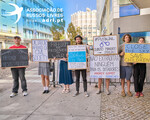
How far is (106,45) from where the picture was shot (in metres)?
4.70

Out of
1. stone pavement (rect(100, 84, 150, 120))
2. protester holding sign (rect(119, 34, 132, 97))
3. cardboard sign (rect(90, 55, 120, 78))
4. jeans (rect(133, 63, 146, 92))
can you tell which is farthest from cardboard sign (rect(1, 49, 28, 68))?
jeans (rect(133, 63, 146, 92))

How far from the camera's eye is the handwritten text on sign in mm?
5168

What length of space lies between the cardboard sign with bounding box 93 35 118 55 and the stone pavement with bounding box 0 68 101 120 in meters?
1.50

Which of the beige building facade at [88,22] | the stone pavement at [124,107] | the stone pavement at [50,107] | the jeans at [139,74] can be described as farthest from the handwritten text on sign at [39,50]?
the beige building facade at [88,22]

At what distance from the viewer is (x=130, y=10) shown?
7625mm

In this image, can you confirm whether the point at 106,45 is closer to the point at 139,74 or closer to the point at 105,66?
the point at 105,66

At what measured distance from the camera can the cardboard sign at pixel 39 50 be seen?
5.17 m

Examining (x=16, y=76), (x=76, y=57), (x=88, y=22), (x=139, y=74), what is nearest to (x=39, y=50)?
(x=16, y=76)

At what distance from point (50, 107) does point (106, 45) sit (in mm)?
2592

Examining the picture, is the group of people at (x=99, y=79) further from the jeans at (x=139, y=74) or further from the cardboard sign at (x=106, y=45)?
the cardboard sign at (x=106, y=45)

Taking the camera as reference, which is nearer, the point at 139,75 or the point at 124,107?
the point at 124,107

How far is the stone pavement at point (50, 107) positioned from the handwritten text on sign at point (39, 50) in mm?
1287

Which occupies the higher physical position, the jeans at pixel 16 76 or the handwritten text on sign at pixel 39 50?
the handwritten text on sign at pixel 39 50

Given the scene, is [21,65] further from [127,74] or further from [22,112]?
[127,74]
